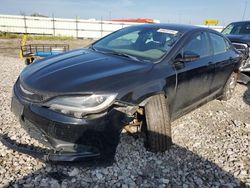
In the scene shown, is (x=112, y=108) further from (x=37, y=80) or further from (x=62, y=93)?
(x=37, y=80)

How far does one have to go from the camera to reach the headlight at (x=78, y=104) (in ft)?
7.37

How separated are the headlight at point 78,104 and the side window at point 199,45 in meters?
1.68

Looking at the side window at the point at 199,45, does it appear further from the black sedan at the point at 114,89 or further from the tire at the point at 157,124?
the tire at the point at 157,124

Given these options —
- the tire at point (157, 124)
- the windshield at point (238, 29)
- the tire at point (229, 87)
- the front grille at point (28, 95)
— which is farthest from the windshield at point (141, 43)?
the windshield at point (238, 29)

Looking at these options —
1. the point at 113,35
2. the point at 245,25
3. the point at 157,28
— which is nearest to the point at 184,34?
the point at 157,28

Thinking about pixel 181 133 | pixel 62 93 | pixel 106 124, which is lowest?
pixel 181 133

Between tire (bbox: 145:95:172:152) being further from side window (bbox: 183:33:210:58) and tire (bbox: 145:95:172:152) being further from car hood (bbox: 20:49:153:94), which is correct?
side window (bbox: 183:33:210:58)

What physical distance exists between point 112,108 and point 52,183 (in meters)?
0.99

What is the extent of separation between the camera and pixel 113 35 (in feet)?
13.4

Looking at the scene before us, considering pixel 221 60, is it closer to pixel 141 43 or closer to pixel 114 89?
pixel 141 43

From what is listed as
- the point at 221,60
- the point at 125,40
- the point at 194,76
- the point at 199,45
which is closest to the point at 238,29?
the point at 221,60

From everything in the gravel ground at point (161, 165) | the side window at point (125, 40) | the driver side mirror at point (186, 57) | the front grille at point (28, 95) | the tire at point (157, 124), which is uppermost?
the side window at point (125, 40)

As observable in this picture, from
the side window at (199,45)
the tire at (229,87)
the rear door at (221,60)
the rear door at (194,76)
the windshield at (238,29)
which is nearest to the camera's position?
the rear door at (194,76)

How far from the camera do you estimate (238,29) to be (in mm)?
8227
